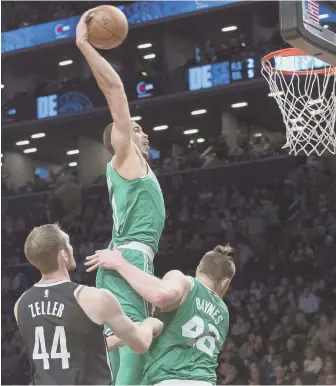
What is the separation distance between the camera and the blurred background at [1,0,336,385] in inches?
512

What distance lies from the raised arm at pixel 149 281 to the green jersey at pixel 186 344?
0.32 feet

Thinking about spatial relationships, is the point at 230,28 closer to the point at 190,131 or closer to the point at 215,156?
the point at 190,131

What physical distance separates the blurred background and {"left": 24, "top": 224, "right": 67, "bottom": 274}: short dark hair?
7.65m

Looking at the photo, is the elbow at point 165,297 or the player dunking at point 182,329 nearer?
the elbow at point 165,297

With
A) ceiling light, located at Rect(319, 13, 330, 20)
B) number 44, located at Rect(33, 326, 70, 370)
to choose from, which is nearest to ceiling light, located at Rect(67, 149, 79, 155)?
ceiling light, located at Rect(319, 13, 330, 20)

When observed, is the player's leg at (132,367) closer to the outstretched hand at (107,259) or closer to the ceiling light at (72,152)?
the outstretched hand at (107,259)

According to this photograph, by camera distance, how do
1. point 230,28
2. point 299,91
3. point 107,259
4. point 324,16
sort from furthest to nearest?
point 230,28
point 299,91
point 324,16
point 107,259

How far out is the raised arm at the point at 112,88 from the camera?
4109 mm

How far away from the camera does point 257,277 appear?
563 inches

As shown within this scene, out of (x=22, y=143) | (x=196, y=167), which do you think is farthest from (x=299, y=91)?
(x=22, y=143)

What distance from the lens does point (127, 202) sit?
170 inches

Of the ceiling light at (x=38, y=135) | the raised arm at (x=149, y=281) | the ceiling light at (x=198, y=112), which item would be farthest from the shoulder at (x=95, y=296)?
the ceiling light at (x=38, y=135)

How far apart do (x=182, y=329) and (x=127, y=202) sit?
711mm

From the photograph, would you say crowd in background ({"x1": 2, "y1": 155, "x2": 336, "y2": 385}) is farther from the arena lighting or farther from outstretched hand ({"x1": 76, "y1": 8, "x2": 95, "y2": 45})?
outstretched hand ({"x1": 76, "y1": 8, "x2": 95, "y2": 45})
